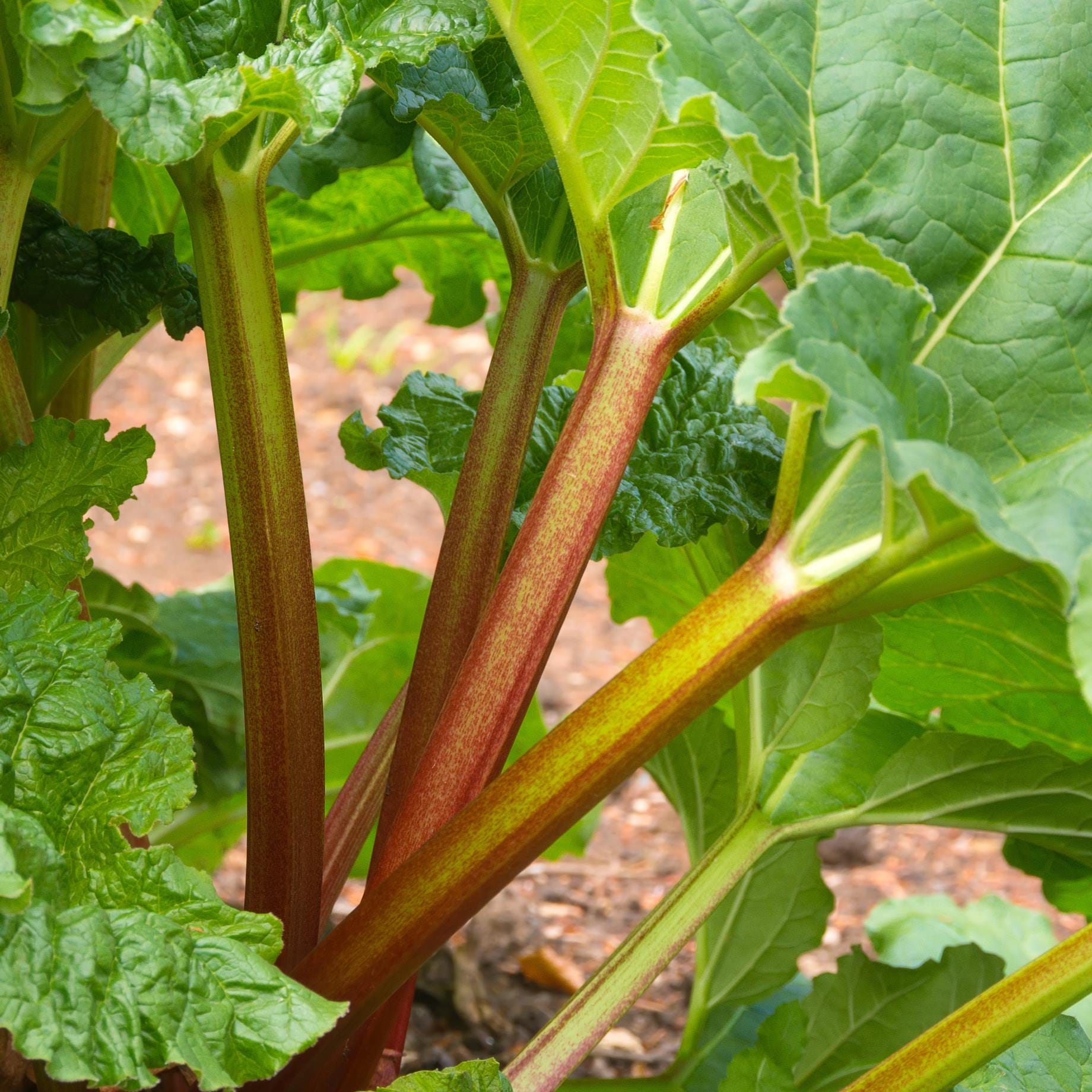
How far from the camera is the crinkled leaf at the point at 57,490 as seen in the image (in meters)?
0.87

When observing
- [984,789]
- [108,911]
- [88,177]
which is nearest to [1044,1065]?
[984,789]

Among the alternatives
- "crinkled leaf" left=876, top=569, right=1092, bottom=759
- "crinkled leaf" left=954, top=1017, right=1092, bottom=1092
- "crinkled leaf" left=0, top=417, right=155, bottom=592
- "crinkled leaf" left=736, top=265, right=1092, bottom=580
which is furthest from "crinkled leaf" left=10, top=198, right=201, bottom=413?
"crinkled leaf" left=954, top=1017, right=1092, bottom=1092

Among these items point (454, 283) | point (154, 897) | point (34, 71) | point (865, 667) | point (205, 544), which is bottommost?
point (154, 897)

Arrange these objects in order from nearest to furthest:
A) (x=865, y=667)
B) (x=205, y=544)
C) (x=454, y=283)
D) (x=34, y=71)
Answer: (x=34, y=71)
(x=865, y=667)
(x=454, y=283)
(x=205, y=544)

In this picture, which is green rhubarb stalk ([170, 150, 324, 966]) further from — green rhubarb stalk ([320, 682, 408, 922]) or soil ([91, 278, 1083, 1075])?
soil ([91, 278, 1083, 1075])

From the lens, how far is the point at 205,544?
3594 mm

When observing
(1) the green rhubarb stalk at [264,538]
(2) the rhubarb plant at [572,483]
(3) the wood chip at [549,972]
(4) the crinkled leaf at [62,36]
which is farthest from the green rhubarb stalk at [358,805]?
(3) the wood chip at [549,972]

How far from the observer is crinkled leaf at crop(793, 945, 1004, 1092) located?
4.17 feet

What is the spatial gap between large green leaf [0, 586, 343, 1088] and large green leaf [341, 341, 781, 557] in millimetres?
329

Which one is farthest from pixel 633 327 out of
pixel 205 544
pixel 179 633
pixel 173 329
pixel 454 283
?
pixel 205 544

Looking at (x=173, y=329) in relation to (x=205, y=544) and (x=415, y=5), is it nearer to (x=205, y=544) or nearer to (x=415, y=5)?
(x=415, y=5)

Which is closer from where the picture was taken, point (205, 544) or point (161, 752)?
point (161, 752)

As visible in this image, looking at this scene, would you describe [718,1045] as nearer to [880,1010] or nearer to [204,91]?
[880,1010]

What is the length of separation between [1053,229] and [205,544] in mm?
3026
